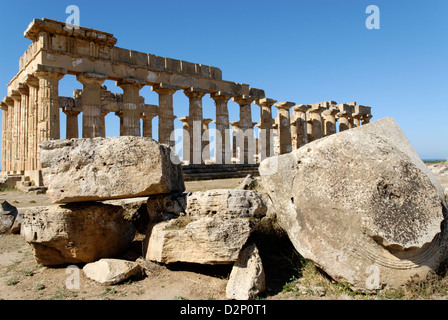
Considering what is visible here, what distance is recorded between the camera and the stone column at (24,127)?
53.6ft

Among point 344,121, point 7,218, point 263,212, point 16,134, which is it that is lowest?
point 7,218

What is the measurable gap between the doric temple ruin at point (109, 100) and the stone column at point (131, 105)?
0.05 meters

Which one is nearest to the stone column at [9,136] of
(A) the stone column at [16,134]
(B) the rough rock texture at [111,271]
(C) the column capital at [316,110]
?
(A) the stone column at [16,134]

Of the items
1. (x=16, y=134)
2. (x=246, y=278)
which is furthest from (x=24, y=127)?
(x=246, y=278)

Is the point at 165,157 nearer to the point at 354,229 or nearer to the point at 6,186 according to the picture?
the point at 354,229

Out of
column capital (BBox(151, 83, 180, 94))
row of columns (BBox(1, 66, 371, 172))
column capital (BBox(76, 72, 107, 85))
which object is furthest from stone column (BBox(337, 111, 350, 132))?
column capital (BBox(76, 72, 107, 85))

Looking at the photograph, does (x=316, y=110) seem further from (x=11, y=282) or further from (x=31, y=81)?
(x=11, y=282)

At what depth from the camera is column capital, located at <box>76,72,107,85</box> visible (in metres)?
14.8

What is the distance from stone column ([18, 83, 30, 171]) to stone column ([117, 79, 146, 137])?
4654 millimetres

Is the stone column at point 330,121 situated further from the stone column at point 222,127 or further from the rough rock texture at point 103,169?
the rough rock texture at point 103,169

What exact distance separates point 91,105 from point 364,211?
14.1 meters

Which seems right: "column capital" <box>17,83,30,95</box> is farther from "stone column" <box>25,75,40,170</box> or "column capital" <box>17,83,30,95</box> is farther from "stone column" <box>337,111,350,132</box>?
"stone column" <box>337,111,350,132</box>

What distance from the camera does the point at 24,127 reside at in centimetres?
1658
